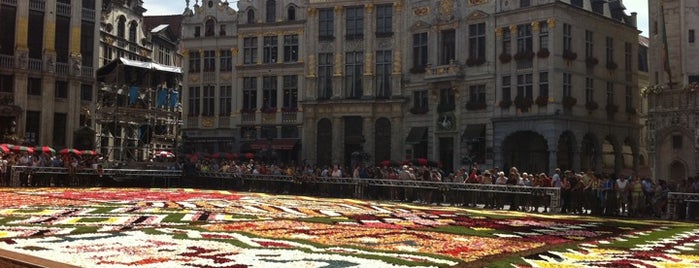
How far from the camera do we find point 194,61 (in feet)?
184

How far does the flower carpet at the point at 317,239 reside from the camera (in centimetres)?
1048

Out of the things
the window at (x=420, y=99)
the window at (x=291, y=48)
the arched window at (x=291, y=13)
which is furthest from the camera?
the arched window at (x=291, y=13)

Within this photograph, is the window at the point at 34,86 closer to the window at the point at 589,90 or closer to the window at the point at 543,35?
the window at the point at 543,35

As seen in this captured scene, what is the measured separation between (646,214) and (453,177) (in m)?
8.88

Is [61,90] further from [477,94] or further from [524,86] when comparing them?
[524,86]

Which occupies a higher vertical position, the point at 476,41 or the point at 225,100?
the point at 476,41

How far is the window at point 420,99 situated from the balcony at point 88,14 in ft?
80.6

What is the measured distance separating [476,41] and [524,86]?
4.48 metres

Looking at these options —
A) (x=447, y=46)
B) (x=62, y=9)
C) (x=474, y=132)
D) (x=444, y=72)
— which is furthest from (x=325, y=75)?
(x=62, y=9)

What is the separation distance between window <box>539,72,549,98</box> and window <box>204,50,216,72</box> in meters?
25.4

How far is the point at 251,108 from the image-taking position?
53.7m

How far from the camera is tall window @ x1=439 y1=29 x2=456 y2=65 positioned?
46281mm

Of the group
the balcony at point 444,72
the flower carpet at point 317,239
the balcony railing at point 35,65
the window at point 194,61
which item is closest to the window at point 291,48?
the window at point 194,61

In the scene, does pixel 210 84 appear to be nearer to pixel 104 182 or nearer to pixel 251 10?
pixel 251 10
